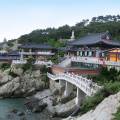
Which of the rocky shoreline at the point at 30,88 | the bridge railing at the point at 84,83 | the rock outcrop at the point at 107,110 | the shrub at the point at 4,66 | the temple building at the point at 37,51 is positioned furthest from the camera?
the temple building at the point at 37,51

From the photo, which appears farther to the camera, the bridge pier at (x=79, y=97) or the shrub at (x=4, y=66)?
the shrub at (x=4, y=66)

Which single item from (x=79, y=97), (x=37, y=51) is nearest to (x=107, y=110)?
(x=79, y=97)

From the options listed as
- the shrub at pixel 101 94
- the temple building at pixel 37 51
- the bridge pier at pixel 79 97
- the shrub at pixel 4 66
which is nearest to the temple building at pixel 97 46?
the shrub at pixel 4 66

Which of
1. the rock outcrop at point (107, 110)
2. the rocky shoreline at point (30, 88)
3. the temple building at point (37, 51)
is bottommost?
the rocky shoreline at point (30, 88)

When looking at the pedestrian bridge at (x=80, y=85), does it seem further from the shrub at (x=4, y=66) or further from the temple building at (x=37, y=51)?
the temple building at (x=37, y=51)

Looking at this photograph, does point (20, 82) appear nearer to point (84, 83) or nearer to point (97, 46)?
point (97, 46)

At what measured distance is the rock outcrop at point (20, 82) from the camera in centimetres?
5722

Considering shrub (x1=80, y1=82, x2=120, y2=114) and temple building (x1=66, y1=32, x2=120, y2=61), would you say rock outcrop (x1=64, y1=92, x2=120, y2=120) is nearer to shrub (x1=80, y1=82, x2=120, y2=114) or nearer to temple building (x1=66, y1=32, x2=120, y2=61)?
shrub (x1=80, y1=82, x2=120, y2=114)

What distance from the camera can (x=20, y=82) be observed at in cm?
5897

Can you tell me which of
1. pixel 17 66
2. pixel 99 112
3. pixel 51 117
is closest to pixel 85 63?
pixel 17 66

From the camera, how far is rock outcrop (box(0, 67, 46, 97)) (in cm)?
5722

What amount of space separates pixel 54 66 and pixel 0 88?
936 cm

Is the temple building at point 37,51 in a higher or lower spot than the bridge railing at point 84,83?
higher

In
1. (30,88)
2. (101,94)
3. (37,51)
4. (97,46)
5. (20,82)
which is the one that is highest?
(97,46)
